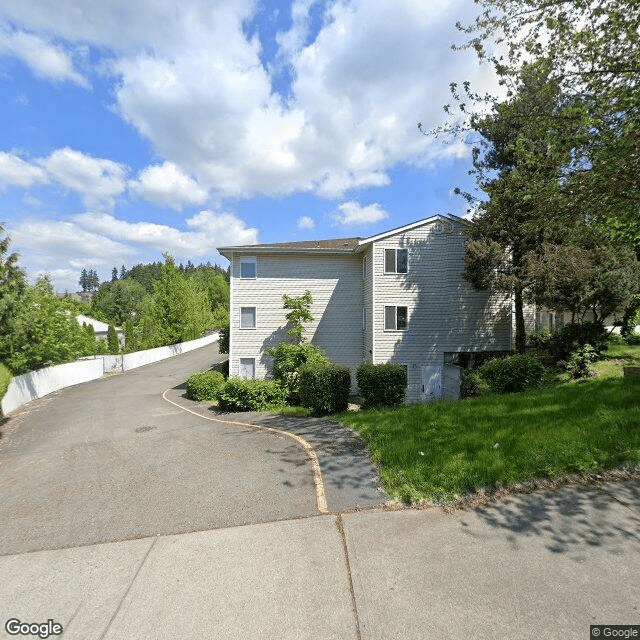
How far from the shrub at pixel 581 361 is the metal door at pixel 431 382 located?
6.22 meters

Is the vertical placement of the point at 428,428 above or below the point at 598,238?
below

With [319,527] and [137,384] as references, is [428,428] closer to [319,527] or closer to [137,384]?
[319,527]

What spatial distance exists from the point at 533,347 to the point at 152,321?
35.4 metres

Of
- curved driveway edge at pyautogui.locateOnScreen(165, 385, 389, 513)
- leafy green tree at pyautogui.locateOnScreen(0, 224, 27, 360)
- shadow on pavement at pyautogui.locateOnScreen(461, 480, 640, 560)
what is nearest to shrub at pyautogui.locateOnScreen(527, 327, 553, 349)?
curved driveway edge at pyautogui.locateOnScreen(165, 385, 389, 513)

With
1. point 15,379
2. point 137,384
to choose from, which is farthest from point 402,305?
point 15,379

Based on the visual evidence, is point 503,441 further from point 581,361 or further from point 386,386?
point 581,361

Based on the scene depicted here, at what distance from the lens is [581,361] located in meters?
14.0

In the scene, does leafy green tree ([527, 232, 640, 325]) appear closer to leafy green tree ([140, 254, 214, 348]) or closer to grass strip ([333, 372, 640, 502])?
grass strip ([333, 372, 640, 502])

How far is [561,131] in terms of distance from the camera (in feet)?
25.1

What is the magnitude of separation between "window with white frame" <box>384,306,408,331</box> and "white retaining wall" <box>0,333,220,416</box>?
58.1ft

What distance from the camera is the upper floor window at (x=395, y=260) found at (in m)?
19.3

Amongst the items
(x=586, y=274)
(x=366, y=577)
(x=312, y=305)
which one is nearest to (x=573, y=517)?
(x=366, y=577)

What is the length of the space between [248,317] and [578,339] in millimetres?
16275

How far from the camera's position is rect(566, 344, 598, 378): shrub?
1340cm
